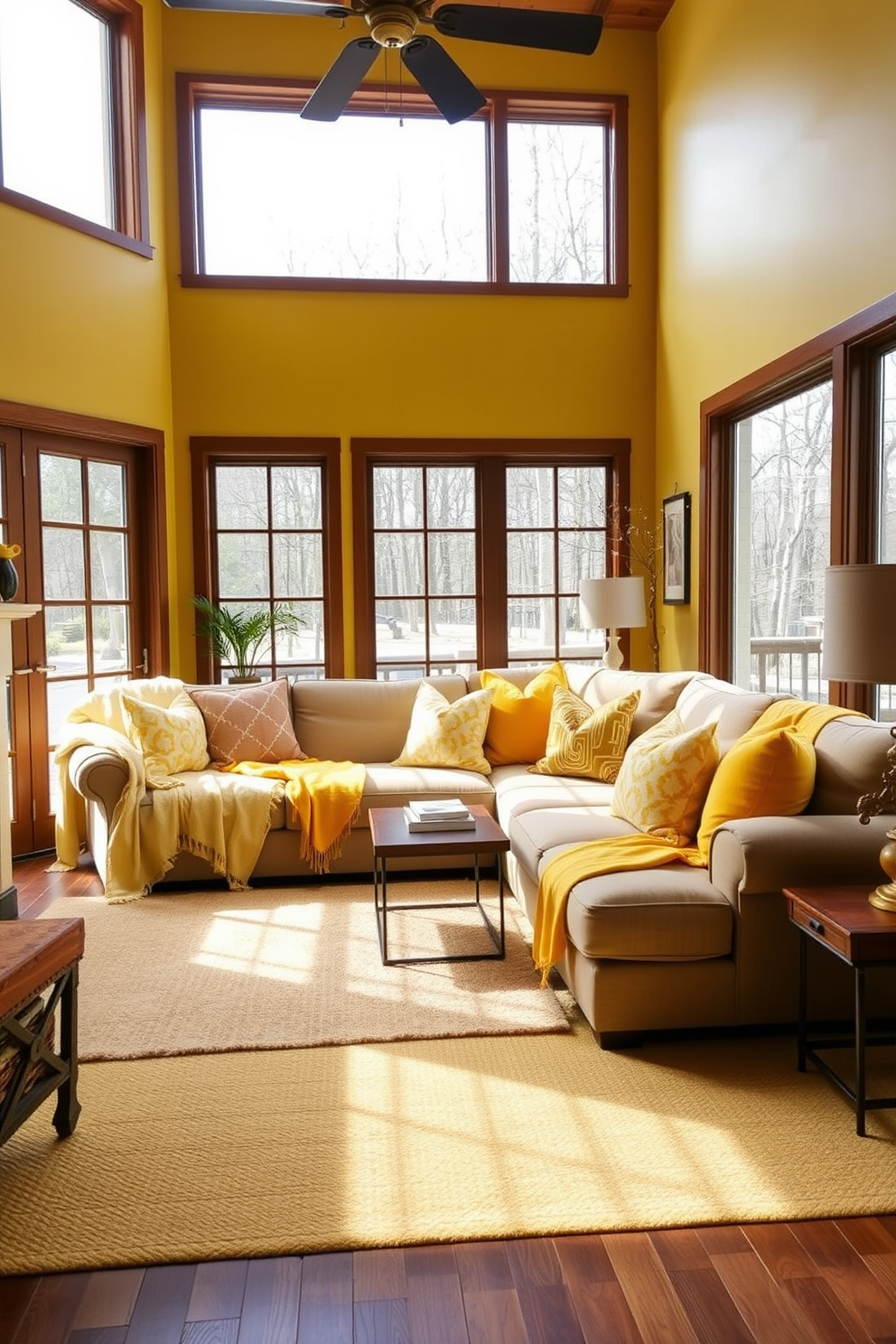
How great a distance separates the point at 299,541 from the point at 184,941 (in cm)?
292

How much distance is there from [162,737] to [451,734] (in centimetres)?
141

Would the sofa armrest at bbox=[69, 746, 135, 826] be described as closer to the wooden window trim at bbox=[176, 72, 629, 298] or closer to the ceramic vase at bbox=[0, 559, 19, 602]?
the ceramic vase at bbox=[0, 559, 19, 602]

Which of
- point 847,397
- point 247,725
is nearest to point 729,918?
point 847,397

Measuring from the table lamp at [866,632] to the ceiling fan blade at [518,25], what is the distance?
1.92 m

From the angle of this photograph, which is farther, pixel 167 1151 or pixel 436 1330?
pixel 167 1151

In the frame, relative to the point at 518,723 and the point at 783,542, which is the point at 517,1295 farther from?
the point at 783,542

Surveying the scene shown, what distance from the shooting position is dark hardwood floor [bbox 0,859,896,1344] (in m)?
1.74

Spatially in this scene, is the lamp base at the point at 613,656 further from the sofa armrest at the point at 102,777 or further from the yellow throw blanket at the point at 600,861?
the sofa armrest at the point at 102,777

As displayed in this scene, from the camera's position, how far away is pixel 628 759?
3.81m

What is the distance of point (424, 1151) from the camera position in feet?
7.57

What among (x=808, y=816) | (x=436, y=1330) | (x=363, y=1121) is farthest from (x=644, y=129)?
(x=436, y=1330)

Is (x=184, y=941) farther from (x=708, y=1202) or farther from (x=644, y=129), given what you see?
(x=644, y=129)

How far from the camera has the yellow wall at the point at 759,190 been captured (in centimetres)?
357

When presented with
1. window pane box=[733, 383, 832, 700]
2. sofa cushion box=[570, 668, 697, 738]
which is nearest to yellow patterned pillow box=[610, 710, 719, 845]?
sofa cushion box=[570, 668, 697, 738]
